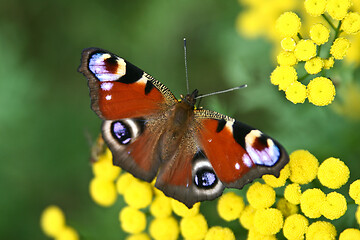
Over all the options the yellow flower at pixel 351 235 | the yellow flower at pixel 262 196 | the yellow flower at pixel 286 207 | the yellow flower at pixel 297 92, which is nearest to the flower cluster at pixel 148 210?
the yellow flower at pixel 262 196

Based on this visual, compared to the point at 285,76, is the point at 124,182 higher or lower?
lower

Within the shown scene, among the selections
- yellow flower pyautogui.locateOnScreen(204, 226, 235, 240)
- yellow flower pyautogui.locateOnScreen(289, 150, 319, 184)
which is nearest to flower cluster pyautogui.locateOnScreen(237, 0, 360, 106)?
yellow flower pyautogui.locateOnScreen(289, 150, 319, 184)

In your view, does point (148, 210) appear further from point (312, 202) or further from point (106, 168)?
point (312, 202)

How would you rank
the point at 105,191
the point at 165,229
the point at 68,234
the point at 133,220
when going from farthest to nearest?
the point at 68,234 → the point at 105,191 → the point at 133,220 → the point at 165,229

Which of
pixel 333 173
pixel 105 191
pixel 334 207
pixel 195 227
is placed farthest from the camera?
pixel 105 191

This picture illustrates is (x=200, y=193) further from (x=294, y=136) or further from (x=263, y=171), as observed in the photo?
(x=294, y=136)

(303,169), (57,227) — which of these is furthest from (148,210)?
(303,169)

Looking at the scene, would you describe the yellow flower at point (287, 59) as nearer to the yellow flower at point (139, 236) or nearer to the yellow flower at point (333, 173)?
the yellow flower at point (333, 173)
